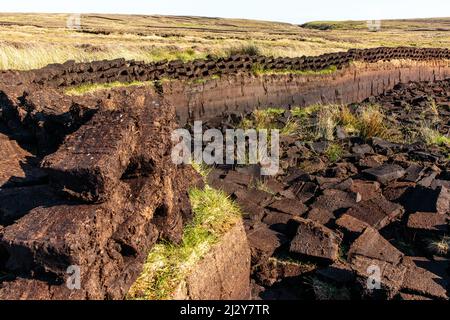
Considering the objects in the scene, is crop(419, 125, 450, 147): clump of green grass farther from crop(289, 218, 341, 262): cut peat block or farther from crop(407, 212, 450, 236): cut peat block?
crop(289, 218, 341, 262): cut peat block

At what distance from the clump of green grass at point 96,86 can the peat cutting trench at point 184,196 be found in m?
0.15

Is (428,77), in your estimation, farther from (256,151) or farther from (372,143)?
(256,151)

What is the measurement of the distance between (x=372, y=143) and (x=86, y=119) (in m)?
8.02

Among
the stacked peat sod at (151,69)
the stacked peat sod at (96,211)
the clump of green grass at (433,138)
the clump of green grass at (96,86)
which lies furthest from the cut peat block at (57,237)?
the clump of green grass at (433,138)

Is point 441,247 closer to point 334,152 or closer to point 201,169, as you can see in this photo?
point 201,169

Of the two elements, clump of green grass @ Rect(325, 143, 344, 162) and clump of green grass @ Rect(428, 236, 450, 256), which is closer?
clump of green grass @ Rect(428, 236, 450, 256)

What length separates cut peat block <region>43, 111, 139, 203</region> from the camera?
3.34 meters

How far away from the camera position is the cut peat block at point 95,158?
3.34 metres

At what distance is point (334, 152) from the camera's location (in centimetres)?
1045

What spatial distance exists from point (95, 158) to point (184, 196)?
134 centimetres

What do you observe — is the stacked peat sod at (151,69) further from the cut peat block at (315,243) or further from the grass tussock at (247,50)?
the cut peat block at (315,243)

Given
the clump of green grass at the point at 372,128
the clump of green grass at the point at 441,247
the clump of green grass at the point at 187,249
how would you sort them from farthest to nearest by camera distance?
the clump of green grass at the point at 372,128 → the clump of green grass at the point at 441,247 → the clump of green grass at the point at 187,249

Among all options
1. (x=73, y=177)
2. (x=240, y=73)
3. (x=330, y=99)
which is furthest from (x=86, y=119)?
(x=330, y=99)
